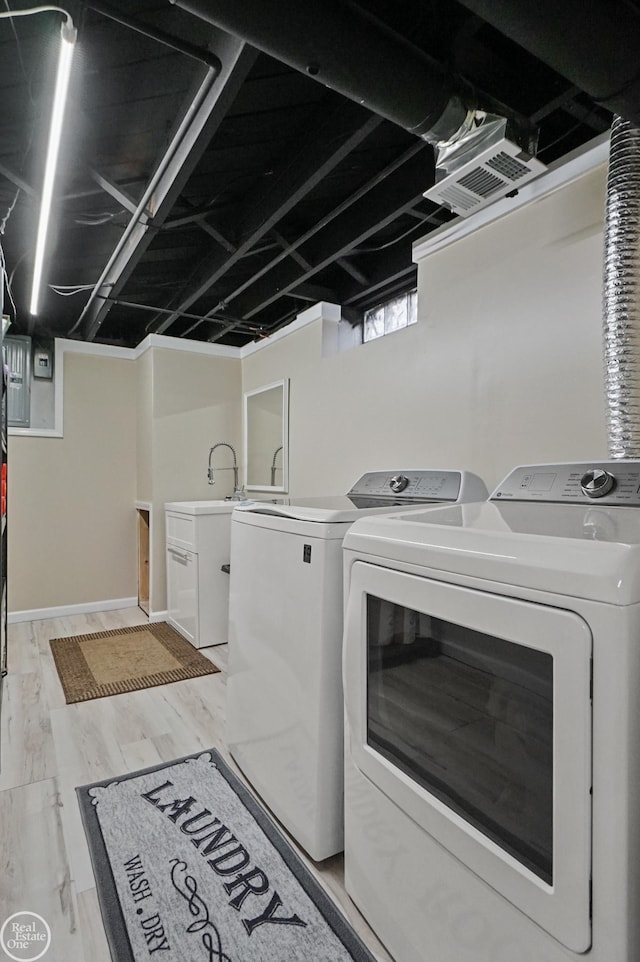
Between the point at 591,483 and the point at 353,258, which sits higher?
the point at 353,258

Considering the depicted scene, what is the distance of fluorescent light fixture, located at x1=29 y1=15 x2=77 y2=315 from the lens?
123 cm

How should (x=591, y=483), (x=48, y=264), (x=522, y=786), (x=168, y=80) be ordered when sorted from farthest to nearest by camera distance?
(x=48, y=264) < (x=168, y=80) < (x=591, y=483) < (x=522, y=786)

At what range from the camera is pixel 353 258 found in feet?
9.83

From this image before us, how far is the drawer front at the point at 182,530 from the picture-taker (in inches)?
142

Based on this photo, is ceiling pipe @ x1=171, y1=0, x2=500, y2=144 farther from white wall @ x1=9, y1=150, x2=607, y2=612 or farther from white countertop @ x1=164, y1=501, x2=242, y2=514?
white countertop @ x1=164, y1=501, x2=242, y2=514

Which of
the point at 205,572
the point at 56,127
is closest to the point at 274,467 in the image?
the point at 205,572

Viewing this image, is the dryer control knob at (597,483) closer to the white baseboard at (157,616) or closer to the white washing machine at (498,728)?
the white washing machine at (498,728)

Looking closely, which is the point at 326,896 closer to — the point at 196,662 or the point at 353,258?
the point at 196,662

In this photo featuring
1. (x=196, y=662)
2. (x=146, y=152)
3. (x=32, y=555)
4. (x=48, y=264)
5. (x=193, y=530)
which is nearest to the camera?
(x=146, y=152)

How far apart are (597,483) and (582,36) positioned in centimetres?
109

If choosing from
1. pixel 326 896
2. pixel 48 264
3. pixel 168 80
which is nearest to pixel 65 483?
pixel 48 264

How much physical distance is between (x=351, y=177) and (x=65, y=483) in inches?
137

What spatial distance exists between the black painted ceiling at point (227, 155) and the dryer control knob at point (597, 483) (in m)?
1.19

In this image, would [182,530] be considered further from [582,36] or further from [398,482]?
[582,36]
